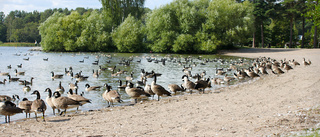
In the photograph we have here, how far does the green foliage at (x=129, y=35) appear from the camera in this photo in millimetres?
66625

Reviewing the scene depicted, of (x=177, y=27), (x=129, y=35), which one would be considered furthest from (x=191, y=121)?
(x=129, y=35)

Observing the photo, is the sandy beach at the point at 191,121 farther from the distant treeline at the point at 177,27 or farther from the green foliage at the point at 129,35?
the green foliage at the point at 129,35

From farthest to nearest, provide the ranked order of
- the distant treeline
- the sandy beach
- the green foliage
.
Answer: the green foliage
the distant treeline
the sandy beach

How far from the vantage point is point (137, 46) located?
2749 inches

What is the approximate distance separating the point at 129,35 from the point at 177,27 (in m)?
12.4

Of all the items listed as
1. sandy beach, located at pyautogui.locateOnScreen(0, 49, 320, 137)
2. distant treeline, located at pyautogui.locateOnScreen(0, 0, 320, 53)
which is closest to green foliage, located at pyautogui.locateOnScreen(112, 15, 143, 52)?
distant treeline, located at pyautogui.locateOnScreen(0, 0, 320, 53)

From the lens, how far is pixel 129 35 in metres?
66.6

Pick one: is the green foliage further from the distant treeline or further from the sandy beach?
the sandy beach

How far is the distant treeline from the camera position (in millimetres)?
60469

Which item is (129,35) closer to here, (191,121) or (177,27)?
(177,27)

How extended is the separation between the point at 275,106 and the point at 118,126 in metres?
5.91

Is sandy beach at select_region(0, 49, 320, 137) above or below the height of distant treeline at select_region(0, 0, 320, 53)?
below

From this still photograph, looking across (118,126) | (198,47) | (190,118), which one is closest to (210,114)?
(190,118)

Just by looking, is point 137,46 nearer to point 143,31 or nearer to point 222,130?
point 143,31
